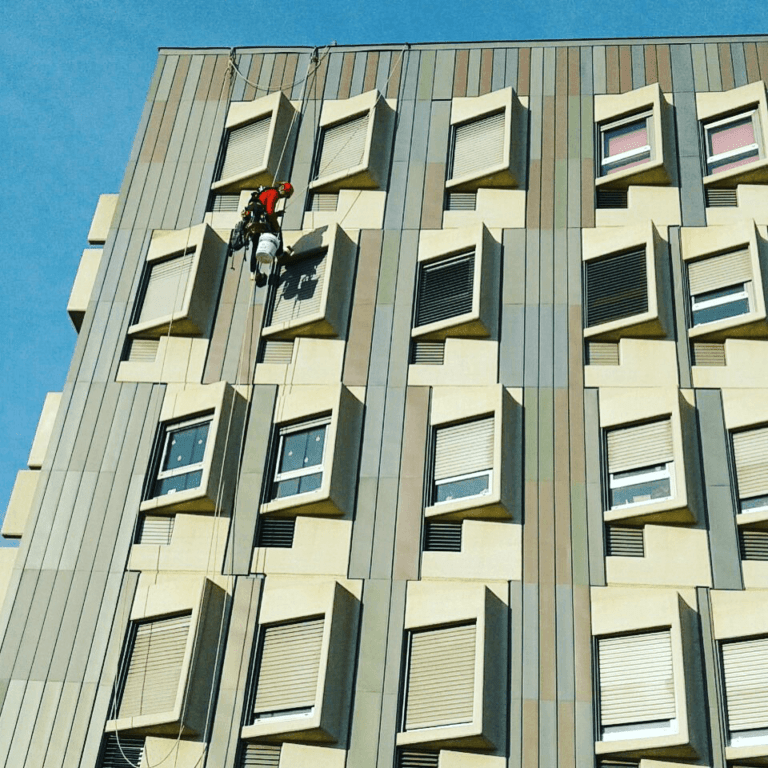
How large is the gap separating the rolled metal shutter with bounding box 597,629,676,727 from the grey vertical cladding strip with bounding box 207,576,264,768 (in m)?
5.69

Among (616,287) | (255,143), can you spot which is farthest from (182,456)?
(616,287)

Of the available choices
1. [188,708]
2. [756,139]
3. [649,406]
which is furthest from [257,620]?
[756,139]

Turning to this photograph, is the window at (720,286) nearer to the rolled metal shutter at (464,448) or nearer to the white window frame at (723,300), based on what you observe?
the white window frame at (723,300)

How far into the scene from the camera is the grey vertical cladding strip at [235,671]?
18547 millimetres

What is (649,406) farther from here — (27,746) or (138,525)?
(27,746)

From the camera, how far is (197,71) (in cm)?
2898

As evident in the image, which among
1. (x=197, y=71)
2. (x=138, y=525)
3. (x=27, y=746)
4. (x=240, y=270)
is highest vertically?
(x=197, y=71)

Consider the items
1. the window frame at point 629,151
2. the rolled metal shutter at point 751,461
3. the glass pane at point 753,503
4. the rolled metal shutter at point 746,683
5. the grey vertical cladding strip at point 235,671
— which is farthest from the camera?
the window frame at point 629,151

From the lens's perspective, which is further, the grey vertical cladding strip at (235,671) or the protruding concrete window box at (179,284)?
the protruding concrete window box at (179,284)

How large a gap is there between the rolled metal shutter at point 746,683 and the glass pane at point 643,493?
2845mm

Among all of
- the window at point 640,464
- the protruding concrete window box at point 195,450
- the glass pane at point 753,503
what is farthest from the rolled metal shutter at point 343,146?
the glass pane at point 753,503

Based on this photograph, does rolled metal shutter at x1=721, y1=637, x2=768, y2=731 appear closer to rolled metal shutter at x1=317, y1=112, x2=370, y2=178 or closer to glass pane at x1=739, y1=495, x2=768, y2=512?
glass pane at x1=739, y1=495, x2=768, y2=512

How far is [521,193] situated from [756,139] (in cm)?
519

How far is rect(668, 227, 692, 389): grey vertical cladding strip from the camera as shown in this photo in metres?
21.9
